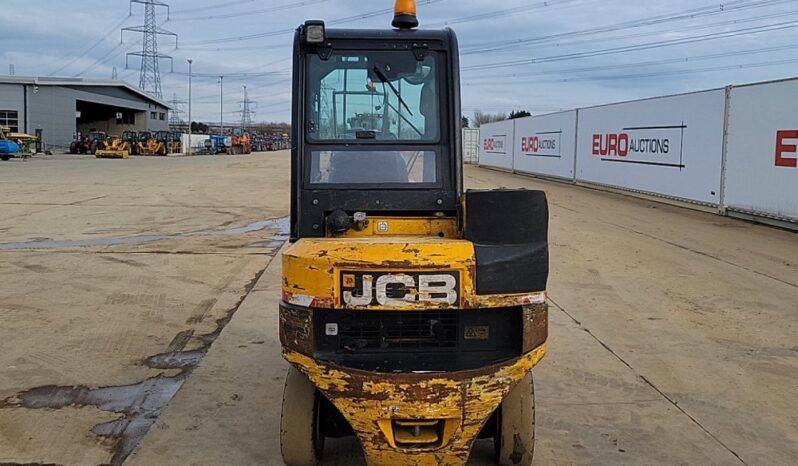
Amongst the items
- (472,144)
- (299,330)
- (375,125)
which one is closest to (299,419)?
(299,330)

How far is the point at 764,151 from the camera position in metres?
16.9

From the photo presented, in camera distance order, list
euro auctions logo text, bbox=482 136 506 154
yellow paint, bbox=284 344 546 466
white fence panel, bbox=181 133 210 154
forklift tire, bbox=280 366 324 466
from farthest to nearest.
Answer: white fence panel, bbox=181 133 210 154 < euro auctions logo text, bbox=482 136 506 154 < forklift tire, bbox=280 366 324 466 < yellow paint, bbox=284 344 546 466

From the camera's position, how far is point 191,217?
18141 millimetres

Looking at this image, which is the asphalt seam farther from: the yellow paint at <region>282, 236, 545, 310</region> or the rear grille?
the yellow paint at <region>282, 236, 545, 310</region>

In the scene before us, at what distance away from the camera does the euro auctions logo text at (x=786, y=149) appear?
1556 cm

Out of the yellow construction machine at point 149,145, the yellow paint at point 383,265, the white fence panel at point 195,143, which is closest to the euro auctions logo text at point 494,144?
the yellow construction machine at point 149,145

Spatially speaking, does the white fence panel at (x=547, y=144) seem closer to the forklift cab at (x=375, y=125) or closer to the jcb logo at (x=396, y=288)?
the forklift cab at (x=375, y=125)

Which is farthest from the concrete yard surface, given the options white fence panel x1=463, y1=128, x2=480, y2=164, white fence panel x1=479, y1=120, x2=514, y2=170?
white fence panel x1=463, y1=128, x2=480, y2=164

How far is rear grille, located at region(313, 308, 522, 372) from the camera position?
3.95 metres

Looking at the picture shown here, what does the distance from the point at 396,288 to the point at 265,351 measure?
3.55m

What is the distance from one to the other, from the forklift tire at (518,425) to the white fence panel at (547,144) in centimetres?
2802

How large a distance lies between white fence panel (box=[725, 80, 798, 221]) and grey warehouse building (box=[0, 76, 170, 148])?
206 ft

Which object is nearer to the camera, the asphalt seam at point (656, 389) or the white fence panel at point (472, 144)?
the asphalt seam at point (656, 389)

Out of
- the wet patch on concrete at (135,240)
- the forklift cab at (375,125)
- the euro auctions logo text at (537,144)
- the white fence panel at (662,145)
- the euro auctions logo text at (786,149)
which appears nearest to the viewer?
the forklift cab at (375,125)
